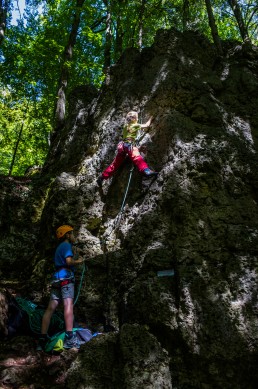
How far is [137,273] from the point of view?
527 centimetres

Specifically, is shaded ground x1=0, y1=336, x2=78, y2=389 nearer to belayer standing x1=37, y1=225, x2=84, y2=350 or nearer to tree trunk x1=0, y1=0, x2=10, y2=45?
belayer standing x1=37, y1=225, x2=84, y2=350

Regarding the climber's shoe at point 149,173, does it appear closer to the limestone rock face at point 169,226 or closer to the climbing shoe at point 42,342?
the limestone rock face at point 169,226

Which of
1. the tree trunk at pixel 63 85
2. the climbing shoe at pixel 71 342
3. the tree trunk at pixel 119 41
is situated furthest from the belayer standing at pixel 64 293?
the tree trunk at pixel 119 41

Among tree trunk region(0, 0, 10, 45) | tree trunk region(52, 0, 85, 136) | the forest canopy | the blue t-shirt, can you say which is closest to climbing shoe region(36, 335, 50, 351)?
the blue t-shirt

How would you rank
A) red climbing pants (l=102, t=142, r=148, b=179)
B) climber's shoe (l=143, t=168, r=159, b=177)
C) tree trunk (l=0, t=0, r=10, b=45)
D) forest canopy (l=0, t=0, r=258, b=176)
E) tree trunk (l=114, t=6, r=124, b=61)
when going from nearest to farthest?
1. climber's shoe (l=143, t=168, r=159, b=177)
2. red climbing pants (l=102, t=142, r=148, b=179)
3. tree trunk (l=0, t=0, r=10, b=45)
4. forest canopy (l=0, t=0, r=258, b=176)
5. tree trunk (l=114, t=6, r=124, b=61)

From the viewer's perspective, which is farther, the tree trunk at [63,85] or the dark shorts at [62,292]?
the tree trunk at [63,85]

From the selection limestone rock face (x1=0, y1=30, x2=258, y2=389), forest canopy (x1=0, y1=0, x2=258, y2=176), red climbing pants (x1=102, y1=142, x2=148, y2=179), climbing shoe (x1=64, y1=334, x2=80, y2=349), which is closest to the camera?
limestone rock face (x1=0, y1=30, x2=258, y2=389)

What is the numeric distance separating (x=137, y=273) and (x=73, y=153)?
4.82 meters

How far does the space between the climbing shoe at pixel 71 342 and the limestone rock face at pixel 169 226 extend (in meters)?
0.65

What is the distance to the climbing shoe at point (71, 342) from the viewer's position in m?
4.78

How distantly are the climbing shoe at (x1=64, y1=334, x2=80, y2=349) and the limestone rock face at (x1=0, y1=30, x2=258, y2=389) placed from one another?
0.65 metres

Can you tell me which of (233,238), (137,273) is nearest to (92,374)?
(137,273)

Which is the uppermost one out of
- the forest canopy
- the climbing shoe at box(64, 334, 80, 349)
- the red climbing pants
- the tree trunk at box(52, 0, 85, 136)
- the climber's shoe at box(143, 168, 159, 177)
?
the forest canopy

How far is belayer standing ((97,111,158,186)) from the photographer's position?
637 centimetres
